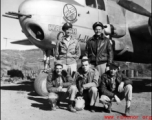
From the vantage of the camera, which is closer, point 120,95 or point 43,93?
point 120,95

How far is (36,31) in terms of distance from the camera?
643 centimetres

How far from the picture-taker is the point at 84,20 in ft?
22.8

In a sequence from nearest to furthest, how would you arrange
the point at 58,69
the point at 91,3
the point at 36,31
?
the point at 58,69
the point at 36,31
the point at 91,3

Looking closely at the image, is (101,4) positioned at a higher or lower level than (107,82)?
higher

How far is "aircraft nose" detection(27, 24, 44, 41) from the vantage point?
6.32 m

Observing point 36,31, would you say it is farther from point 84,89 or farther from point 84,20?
point 84,89

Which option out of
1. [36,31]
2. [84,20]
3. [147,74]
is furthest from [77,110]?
[147,74]

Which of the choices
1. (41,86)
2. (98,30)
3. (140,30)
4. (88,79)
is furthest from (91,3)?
(88,79)

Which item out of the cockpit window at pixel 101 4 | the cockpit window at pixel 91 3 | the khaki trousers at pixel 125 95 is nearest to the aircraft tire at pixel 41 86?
the khaki trousers at pixel 125 95

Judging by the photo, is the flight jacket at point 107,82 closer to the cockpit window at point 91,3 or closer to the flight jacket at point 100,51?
the flight jacket at point 100,51

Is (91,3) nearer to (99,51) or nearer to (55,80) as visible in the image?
(99,51)

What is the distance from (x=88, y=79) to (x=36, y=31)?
3273 mm

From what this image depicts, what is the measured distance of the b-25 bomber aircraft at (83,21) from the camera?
6.14m

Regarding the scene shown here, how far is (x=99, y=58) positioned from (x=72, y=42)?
28.0 inches
